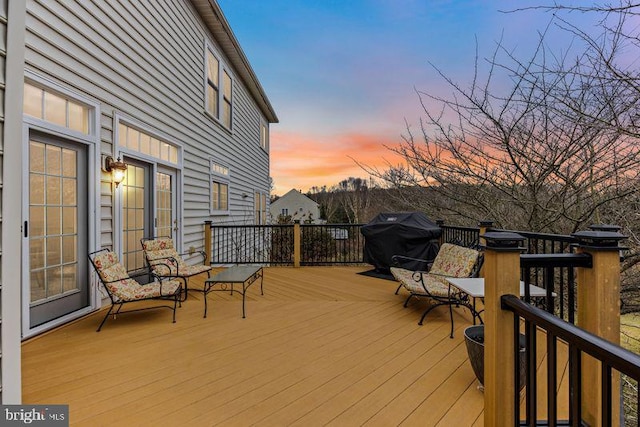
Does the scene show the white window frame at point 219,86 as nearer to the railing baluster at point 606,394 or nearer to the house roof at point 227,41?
the house roof at point 227,41

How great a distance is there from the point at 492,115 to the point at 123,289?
5.22 m

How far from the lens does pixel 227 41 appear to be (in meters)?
7.36

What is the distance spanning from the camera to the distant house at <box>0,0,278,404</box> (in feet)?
5.29

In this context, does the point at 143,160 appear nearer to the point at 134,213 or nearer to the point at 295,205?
the point at 134,213

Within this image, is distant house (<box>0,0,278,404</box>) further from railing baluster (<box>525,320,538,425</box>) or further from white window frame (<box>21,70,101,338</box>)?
railing baluster (<box>525,320,538,425</box>)

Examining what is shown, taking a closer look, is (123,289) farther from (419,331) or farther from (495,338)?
(495,338)

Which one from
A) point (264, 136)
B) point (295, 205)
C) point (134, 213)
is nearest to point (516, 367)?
point (134, 213)

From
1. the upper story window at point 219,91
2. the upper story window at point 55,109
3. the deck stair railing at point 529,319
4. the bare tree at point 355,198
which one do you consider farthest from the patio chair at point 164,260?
the bare tree at point 355,198

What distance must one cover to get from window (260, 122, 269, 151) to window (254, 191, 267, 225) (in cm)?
204

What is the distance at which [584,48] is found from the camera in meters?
3.47

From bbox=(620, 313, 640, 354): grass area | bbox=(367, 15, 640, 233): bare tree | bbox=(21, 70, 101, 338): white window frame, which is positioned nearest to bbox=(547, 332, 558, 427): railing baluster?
bbox=(367, 15, 640, 233): bare tree

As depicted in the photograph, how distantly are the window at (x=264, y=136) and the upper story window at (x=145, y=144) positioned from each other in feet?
22.5

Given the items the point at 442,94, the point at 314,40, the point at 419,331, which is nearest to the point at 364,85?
the point at 314,40

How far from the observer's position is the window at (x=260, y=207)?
11.6 metres
